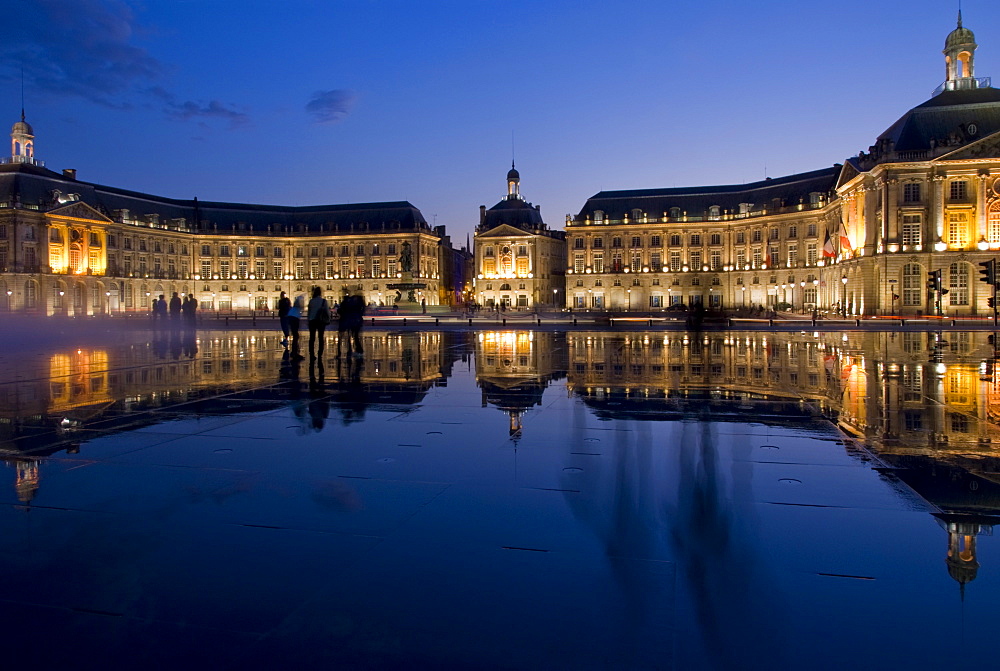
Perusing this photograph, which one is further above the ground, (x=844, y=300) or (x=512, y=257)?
(x=512, y=257)

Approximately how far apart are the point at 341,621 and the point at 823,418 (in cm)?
806

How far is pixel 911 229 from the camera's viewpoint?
6219cm

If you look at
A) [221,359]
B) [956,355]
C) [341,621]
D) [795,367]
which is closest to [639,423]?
[341,621]

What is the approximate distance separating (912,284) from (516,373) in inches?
2271

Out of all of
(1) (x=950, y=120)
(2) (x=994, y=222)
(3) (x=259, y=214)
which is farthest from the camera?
(3) (x=259, y=214)

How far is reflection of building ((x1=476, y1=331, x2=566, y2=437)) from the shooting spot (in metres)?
11.2

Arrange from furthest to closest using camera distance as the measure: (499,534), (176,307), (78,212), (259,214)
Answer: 1. (259,214)
2. (78,212)
3. (176,307)
4. (499,534)

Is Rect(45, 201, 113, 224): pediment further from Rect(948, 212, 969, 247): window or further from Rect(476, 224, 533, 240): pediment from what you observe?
Rect(948, 212, 969, 247): window

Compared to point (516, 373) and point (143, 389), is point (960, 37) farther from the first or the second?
point (143, 389)

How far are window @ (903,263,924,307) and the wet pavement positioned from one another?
57962 mm

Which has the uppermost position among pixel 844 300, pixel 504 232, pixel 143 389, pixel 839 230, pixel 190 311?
pixel 504 232

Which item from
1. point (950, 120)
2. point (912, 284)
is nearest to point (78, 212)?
point (912, 284)

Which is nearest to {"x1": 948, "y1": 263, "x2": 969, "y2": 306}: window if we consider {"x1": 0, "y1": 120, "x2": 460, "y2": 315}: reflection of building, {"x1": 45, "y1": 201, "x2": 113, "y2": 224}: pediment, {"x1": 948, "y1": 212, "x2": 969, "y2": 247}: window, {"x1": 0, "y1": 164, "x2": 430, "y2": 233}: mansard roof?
{"x1": 948, "y1": 212, "x2": 969, "y2": 247}: window

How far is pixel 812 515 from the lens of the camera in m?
5.36
